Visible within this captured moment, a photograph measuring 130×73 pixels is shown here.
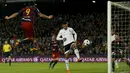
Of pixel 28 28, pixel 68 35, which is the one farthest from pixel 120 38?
pixel 28 28

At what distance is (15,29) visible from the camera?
134 ft

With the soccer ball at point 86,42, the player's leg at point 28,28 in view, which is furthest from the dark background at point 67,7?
the player's leg at point 28,28

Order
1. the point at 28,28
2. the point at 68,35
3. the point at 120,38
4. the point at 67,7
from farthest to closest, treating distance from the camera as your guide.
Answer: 1. the point at 67,7
2. the point at 120,38
3. the point at 68,35
4. the point at 28,28

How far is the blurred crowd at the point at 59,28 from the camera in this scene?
33559 mm

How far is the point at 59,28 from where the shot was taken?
40.3m

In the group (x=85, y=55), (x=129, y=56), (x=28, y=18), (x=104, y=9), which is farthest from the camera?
(x=104, y=9)

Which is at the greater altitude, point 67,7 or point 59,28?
point 67,7

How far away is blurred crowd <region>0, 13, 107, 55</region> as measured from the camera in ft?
110

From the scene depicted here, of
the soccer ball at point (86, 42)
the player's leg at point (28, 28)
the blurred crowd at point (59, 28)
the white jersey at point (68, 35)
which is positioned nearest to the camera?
the player's leg at point (28, 28)

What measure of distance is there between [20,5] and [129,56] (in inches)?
1091

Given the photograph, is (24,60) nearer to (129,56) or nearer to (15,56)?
(15,56)

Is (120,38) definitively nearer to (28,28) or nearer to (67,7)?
(28,28)

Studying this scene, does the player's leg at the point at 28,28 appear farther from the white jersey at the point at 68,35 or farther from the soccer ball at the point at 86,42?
the soccer ball at the point at 86,42

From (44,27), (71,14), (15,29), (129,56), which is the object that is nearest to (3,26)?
(15,29)
